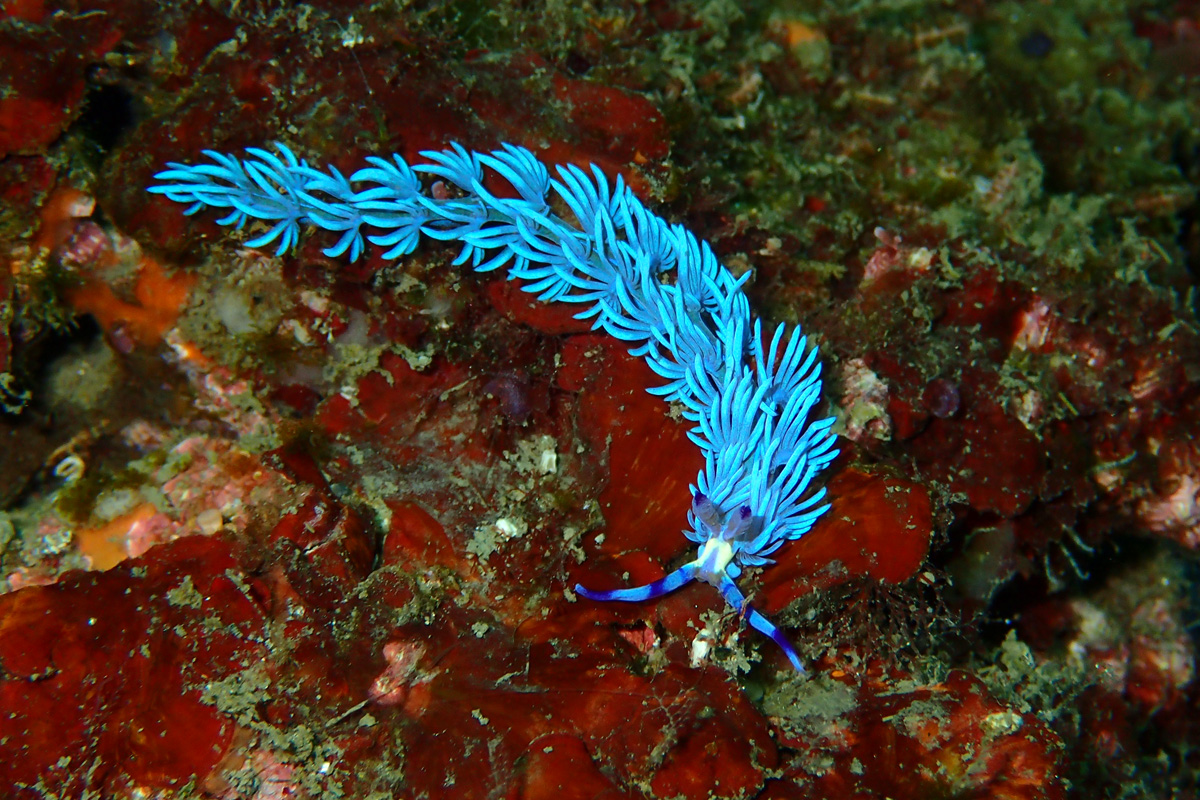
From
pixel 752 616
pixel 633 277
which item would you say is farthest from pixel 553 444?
pixel 752 616

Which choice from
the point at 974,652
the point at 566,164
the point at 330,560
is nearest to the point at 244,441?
the point at 330,560

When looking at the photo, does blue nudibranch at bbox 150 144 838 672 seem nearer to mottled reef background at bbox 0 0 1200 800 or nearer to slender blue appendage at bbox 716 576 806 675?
slender blue appendage at bbox 716 576 806 675

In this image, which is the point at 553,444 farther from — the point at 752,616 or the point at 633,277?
the point at 752,616

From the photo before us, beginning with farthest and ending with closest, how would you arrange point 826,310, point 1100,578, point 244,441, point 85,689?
point 1100,578
point 244,441
point 826,310
point 85,689

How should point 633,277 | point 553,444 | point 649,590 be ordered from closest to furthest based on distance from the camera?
point 649,590 → point 633,277 → point 553,444

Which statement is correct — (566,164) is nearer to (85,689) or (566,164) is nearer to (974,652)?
(85,689)

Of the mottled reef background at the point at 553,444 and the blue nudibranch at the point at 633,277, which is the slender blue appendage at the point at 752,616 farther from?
the mottled reef background at the point at 553,444
